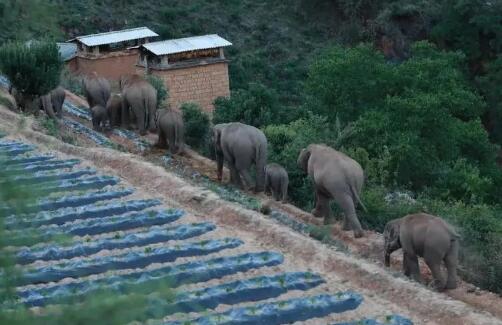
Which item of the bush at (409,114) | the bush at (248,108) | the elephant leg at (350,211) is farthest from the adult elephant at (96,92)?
the elephant leg at (350,211)

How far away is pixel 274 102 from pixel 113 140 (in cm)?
1028

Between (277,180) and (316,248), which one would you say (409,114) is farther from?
(316,248)

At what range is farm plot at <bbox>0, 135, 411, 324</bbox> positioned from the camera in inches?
397

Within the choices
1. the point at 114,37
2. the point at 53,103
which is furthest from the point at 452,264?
the point at 114,37

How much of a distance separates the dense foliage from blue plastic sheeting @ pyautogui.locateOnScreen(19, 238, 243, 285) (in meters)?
8.68

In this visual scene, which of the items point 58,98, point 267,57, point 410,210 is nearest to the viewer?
point 410,210

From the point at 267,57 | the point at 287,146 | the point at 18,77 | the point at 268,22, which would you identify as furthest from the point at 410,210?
the point at 268,22

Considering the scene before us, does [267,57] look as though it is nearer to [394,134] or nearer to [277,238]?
[394,134]

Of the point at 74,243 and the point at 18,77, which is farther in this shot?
the point at 18,77

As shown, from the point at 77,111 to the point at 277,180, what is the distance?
25.3 feet

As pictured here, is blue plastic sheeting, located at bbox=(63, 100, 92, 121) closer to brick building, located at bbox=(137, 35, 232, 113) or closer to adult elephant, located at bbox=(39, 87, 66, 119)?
adult elephant, located at bbox=(39, 87, 66, 119)

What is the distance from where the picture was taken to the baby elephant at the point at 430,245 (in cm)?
1190

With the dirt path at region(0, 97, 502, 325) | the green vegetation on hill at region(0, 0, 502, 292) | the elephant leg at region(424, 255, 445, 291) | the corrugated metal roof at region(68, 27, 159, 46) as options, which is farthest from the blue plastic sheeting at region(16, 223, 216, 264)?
the corrugated metal roof at region(68, 27, 159, 46)

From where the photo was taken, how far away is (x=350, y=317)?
10.2 m
